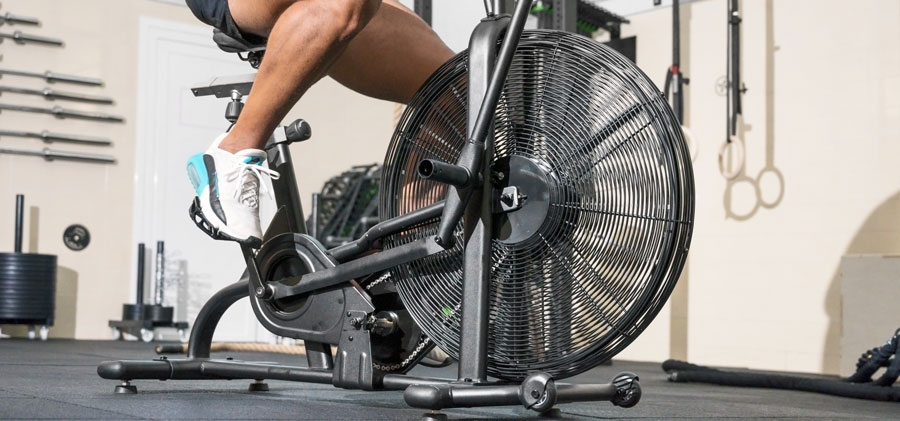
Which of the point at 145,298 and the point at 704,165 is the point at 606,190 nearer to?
the point at 704,165

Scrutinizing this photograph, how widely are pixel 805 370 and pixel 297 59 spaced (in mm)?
3646

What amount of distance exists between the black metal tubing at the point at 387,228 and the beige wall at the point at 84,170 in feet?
13.6

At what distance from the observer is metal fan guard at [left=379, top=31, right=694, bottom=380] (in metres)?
1.47

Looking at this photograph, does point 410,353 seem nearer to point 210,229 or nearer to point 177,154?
point 210,229

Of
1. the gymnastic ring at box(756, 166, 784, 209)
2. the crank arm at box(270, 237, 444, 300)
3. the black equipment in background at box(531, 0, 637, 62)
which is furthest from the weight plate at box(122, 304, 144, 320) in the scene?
the crank arm at box(270, 237, 444, 300)

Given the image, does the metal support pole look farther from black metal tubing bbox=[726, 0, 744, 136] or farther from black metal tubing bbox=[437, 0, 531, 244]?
black metal tubing bbox=[437, 0, 531, 244]

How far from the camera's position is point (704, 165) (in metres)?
5.10

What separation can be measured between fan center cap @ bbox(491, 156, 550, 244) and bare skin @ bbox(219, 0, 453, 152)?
0.35 metres

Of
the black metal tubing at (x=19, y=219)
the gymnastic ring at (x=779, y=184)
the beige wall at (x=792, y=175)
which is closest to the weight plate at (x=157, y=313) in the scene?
the black metal tubing at (x=19, y=219)

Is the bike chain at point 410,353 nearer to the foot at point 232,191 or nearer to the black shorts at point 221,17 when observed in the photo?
the foot at point 232,191

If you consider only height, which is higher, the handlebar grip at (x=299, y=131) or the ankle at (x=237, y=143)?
the handlebar grip at (x=299, y=131)

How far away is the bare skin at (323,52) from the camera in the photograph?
5.23 ft

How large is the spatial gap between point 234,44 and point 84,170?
13.4 feet

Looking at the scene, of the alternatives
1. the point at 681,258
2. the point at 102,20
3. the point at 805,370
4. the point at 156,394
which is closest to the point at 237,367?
the point at 156,394
